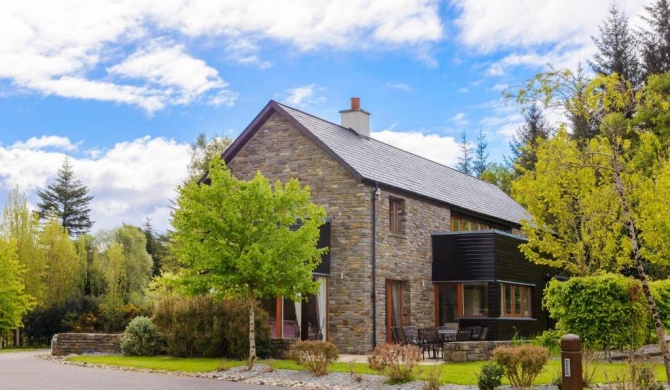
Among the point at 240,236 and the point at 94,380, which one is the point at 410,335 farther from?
the point at 94,380

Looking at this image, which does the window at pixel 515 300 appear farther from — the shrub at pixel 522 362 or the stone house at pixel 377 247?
the shrub at pixel 522 362

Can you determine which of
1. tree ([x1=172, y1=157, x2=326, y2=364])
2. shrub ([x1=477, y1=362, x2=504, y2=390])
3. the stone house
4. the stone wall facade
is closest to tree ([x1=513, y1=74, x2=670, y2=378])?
the stone house

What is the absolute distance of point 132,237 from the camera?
4925 cm

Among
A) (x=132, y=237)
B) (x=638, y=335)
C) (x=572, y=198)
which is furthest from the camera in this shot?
(x=132, y=237)

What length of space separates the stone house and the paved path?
254 inches

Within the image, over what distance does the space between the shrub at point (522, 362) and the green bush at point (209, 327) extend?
8459 millimetres

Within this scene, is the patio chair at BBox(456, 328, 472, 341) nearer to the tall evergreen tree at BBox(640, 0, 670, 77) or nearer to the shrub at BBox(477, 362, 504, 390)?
the shrub at BBox(477, 362, 504, 390)

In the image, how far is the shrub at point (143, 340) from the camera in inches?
854

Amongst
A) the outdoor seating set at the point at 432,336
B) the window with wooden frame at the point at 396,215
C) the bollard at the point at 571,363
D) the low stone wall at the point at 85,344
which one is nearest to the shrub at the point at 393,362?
the bollard at the point at 571,363

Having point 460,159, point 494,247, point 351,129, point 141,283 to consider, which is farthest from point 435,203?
point 460,159

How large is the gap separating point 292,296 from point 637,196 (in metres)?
12.7

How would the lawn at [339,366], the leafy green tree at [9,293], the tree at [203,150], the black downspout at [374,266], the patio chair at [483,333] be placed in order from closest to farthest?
the lawn at [339,366] → the patio chair at [483,333] → the black downspout at [374,266] → the leafy green tree at [9,293] → the tree at [203,150]

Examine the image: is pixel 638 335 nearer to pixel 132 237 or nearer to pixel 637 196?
pixel 637 196

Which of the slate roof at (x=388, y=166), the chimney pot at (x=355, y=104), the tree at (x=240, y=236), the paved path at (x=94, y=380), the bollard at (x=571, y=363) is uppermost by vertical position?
the chimney pot at (x=355, y=104)
